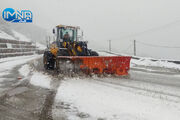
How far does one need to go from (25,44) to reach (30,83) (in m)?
19.5

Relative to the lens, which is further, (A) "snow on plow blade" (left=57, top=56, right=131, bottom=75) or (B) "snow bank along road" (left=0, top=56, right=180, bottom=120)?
(A) "snow on plow blade" (left=57, top=56, right=131, bottom=75)

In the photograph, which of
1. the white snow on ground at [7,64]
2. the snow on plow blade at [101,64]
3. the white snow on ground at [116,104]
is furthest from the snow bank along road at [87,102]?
the snow on plow blade at [101,64]

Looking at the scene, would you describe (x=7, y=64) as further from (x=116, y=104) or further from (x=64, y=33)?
(x=116, y=104)

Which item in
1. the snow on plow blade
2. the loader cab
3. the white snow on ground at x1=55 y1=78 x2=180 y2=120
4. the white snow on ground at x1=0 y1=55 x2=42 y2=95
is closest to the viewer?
the white snow on ground at x1=55 y1=78 x2=180 y2=120

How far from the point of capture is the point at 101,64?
24.9 ft

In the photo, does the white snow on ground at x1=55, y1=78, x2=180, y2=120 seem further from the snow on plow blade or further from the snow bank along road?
the snow on plow blade

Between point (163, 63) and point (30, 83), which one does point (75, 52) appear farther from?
point (163, 63)

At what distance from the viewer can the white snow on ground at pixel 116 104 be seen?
3.45 meters

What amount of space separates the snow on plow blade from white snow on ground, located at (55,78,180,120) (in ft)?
6.66

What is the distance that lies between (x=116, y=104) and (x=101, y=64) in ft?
12.0

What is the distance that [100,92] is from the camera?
16.3ft

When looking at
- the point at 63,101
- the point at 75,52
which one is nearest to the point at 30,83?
the point at 63,101

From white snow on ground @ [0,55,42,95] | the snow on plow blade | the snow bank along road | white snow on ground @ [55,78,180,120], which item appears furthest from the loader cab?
white snow on ground @ [55,78,180,120]

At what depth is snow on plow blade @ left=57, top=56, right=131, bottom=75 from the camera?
24.0 feet
